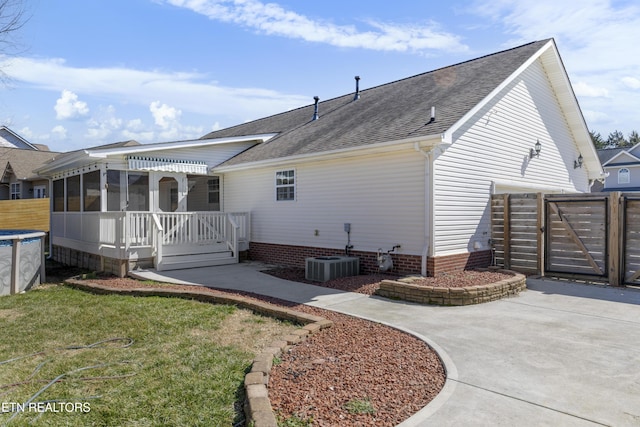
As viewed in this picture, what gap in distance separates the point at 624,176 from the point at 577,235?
29860mm

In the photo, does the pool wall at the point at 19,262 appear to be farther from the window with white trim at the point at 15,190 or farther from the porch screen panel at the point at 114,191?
the window with white trim at the point at 15,190

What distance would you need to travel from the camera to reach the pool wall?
9.20m

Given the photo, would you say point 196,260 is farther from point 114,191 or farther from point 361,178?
point 361,178

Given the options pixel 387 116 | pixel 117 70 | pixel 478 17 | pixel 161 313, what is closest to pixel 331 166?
pixel 387 116

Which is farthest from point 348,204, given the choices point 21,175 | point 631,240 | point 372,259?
point 21,175

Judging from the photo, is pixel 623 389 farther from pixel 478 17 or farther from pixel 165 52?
pixel 165 52

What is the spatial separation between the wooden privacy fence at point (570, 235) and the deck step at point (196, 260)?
7.52 m

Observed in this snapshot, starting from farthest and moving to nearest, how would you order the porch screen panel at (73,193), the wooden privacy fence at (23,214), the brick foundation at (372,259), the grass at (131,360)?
the wooden privacy fence at (23,214) < the porch screen panel at (73,193) < the brick foundation at (372,259) < the grass at (131,360)

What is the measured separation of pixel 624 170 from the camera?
32844 millimetres

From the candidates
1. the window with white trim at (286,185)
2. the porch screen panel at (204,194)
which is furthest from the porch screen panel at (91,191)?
the window with white trim at (286,185)

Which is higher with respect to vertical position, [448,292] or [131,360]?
[448,292]

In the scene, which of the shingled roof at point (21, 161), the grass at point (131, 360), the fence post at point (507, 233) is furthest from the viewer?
the shingled roof at point (21, 161)

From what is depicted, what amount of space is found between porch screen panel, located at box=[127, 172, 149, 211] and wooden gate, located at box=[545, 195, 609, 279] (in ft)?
36.5

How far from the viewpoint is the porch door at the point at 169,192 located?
42.3ft
